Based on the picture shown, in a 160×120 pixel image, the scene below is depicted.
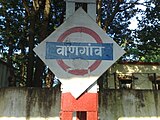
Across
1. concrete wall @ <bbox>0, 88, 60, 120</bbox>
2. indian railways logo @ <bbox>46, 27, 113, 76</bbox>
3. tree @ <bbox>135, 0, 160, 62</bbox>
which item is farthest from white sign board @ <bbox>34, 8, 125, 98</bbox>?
tree @ <bbox>135, 0, 160, 62</bbox>

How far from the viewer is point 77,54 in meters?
3.70

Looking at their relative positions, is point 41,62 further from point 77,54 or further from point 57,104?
point 77,54

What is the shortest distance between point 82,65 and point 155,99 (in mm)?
3395

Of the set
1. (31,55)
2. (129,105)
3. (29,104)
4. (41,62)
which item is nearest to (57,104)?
(29,104)

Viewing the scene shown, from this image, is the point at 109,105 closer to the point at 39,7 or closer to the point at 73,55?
the point at 73,55

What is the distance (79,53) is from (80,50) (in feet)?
0.16

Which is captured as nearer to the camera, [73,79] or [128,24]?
[73,79]

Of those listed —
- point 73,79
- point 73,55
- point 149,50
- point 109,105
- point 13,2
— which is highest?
point 13,2

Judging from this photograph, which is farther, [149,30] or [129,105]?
[149,30]

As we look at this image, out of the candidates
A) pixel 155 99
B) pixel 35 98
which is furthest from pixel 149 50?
pixel 35 98

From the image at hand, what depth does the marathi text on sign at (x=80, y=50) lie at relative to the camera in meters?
3.67

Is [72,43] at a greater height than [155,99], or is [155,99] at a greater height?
[72,43]

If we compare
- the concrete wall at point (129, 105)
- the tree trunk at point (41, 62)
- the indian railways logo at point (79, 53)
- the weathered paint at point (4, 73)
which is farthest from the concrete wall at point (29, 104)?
the indian railways logo at point (79, 53)

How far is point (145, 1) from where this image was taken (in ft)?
28.1
